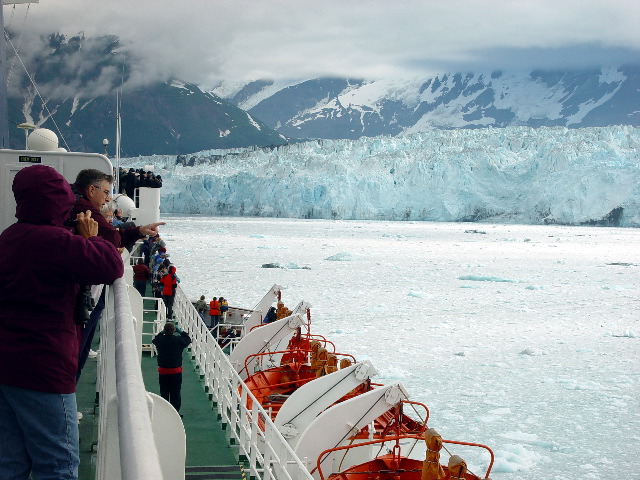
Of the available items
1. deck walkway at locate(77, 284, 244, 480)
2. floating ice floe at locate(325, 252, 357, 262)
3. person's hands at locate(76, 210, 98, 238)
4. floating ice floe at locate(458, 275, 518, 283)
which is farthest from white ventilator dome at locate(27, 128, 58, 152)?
floating ice floe at locate(325, 252, 357, 262)

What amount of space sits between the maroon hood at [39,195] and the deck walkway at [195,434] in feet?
6.01

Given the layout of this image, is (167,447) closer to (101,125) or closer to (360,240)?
(360,240)

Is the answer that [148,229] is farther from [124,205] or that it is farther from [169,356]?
[124,205]

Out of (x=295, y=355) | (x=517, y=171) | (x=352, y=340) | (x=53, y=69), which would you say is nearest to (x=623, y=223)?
(x=517, y=171)

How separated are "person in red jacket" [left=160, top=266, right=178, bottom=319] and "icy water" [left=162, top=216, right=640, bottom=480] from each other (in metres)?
3.36

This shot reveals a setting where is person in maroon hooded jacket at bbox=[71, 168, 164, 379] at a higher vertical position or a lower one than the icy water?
higher

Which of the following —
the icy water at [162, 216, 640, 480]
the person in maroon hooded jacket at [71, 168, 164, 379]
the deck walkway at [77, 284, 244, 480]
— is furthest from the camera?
the icy water at [162, 216, 640, 480]

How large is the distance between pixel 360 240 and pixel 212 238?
10689 millimetres

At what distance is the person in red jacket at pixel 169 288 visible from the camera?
909 cm

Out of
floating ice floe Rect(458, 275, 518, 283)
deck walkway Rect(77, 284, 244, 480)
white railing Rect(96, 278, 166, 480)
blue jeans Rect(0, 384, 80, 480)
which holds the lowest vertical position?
floating ice floe Rect(458, 275, 518, 283)

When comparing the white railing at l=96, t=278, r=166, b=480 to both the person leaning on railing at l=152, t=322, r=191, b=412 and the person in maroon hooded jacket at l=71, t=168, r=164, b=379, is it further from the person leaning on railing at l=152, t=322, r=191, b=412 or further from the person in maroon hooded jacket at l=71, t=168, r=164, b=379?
the person leaning on railing at l=152, t=322, r=191, b=412

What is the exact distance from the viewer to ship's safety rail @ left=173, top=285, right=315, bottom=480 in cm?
409

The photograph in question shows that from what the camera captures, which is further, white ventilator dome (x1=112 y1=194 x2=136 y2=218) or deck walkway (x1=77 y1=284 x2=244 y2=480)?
white ventilator dome (x1=112 y1=194 x2=136 y2=218)

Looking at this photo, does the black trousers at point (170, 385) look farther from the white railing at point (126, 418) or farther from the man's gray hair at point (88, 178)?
the white railing at point (126, 418)
